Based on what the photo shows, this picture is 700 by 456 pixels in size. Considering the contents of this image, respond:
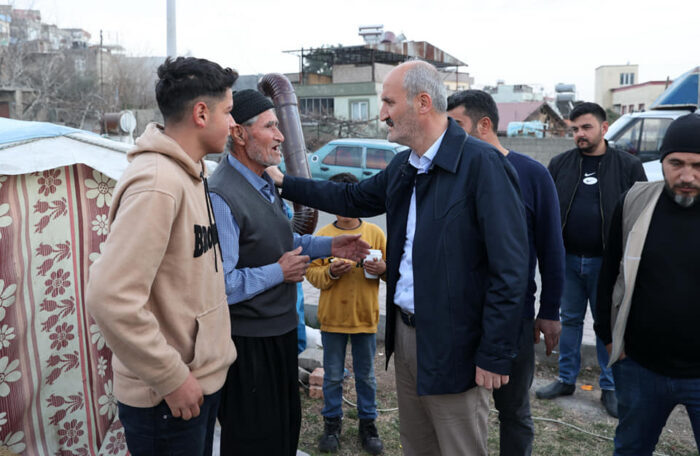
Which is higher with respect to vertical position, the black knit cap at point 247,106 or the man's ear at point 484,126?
the black knit cap at point 247,106

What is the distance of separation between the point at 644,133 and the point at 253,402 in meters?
11.4

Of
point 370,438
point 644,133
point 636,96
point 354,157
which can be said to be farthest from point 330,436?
point 636,96

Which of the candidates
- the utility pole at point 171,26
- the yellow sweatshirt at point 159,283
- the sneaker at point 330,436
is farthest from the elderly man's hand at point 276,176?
the utility pole at point 171,26

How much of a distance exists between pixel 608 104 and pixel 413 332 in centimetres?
6305

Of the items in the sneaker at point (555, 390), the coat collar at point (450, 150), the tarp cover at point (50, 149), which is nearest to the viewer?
the coat collar at point (450, 150)

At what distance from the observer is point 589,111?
4.66 m

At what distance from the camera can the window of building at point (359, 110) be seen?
1288 inches

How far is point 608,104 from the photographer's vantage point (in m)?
58.2

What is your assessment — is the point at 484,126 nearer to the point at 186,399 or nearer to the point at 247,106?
the point at 247,106

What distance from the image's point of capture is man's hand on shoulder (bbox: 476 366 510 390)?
2.34 metres

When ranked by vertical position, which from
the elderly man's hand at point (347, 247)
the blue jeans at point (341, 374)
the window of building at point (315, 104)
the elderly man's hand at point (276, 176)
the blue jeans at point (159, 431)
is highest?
the window of building at point (315, 104)

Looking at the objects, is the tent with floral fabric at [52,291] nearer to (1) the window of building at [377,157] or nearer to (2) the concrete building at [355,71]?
(1) the window of building at [377,157]

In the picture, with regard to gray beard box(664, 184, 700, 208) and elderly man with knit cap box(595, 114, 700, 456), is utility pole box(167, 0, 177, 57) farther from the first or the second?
gray beard box(664, 184, 700, 208)

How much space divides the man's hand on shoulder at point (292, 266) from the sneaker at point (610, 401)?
3022mm
